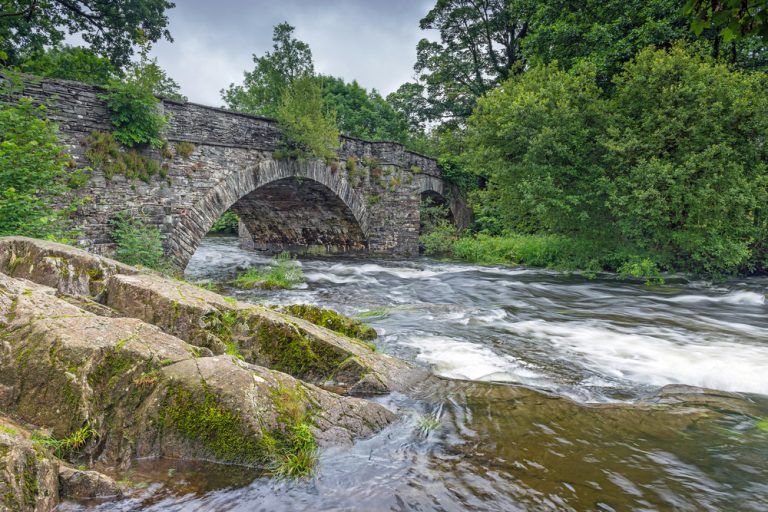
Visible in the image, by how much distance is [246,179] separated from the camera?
1227 centimetres

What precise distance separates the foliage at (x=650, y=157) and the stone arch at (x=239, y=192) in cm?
580

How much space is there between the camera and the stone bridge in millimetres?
8781

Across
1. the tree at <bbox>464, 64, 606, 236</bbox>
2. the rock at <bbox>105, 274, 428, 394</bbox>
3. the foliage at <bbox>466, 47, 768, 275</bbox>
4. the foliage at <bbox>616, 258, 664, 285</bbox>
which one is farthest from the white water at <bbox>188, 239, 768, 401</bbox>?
the tree at <bbox>464, 64, 606, 236</bbox>

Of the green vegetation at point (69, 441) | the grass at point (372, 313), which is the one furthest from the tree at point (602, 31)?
the green vegetation at point (69, 441)

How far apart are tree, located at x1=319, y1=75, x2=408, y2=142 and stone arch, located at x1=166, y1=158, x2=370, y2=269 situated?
57.7 feet

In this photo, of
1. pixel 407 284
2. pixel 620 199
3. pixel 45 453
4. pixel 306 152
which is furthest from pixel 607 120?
pixel 45 453

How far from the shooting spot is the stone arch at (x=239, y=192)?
10.5 m

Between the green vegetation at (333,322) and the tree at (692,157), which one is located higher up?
the tree at (692,157)

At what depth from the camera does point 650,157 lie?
11.0 meters

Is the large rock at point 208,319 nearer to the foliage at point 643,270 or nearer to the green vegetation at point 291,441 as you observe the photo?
the green vegetation at point 291,441

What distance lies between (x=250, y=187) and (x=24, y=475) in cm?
1109

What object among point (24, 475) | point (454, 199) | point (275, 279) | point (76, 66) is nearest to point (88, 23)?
point (76, 66)

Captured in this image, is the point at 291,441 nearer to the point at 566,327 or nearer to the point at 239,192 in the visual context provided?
the point at 566,327

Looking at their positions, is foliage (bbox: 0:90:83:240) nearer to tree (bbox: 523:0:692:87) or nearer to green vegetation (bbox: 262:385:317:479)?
green vegetation (bbox: 262:385:317:479)
